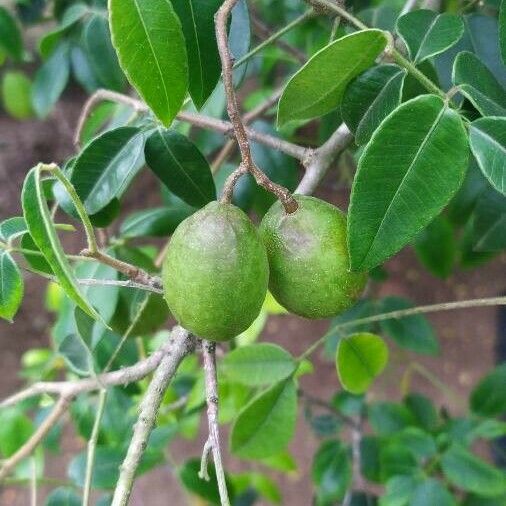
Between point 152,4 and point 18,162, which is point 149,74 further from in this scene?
point 18,162

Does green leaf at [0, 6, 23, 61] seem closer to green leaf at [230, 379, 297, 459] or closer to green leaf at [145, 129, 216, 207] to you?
green leaf at [145, 129, 216, 207]

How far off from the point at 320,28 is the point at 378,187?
0.84 meters

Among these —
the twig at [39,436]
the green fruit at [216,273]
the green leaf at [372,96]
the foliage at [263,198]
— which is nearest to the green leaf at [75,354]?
the foliage at [263,198]

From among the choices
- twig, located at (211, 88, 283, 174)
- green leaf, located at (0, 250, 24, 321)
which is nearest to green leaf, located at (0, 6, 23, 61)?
twig, located at (211, 88, 283, 174)

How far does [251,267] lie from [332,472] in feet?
2.95

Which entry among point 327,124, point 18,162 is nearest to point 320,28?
point 327,124

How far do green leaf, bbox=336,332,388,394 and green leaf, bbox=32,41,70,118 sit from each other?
820 millimetres

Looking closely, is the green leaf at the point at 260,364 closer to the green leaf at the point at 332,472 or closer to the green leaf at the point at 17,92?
the green leaf at the point at 332,472

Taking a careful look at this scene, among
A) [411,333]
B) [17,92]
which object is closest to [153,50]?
[411,333]

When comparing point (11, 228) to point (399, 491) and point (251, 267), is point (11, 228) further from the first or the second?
point (399, 491)

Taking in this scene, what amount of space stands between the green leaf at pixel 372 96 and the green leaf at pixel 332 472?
34.7 inches

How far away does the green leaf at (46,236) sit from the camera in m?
0.43

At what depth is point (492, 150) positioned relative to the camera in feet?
1.62

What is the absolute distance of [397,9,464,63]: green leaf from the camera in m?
0.59
